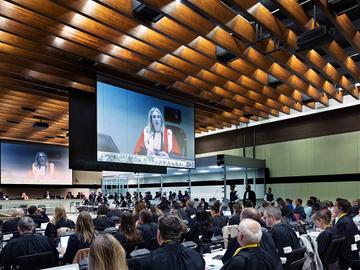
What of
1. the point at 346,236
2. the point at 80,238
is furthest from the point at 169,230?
the point at 346,236

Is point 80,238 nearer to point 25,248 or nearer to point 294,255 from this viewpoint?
point 25,248

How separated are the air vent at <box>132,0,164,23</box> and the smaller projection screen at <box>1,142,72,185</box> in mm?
18934

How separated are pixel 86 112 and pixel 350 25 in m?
6.63

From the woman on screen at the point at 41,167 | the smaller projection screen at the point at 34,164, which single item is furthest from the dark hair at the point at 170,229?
the woman on screen at the point at 41,167

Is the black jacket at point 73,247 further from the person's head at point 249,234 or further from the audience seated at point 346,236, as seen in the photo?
the audience seated at point 346,236

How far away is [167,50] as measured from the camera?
25.5 feet

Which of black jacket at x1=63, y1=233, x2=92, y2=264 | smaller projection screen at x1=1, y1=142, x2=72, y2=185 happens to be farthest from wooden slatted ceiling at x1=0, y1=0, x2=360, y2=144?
smaller projection screen at x1=1, y1=142, x2=72, y2=185

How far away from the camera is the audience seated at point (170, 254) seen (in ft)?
8.84

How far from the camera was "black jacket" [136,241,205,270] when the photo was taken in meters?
2.69

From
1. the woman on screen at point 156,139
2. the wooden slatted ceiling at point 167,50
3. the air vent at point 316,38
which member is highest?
the wooden slatted ceiling at point 167,50

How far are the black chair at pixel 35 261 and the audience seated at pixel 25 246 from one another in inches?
1.7

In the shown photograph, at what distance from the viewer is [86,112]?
32.1ft

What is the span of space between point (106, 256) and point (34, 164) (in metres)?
23.4

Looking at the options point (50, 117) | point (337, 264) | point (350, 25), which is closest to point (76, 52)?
point (350, 25)
